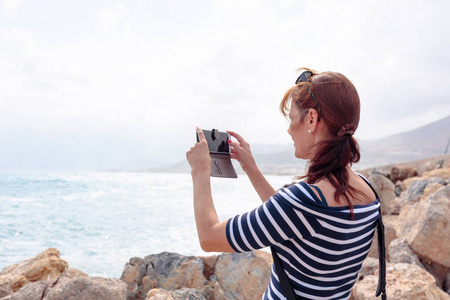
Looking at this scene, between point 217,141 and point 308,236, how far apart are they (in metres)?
0.61

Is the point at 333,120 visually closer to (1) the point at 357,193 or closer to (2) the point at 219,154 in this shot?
(1) the point at 357,193

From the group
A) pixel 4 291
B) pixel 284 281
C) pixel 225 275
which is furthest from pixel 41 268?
pixel 284 281

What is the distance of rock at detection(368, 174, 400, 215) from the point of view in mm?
9719

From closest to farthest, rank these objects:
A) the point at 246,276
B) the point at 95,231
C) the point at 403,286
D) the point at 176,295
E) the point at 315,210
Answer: the point at 315,210 < the point at 176,295 < the point at 403,286 < the point at 246,276 < the point at 95,231

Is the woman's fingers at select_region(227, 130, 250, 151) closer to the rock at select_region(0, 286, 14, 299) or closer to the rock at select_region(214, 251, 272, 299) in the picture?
the rock at select_region(214, 251, 272, 299)

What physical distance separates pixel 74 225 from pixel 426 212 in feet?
42.1

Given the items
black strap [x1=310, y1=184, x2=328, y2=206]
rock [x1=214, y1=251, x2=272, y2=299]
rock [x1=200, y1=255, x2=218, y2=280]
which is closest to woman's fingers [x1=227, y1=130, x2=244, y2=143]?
black strap [x1=310, y1=184, x2=328, y2=206]

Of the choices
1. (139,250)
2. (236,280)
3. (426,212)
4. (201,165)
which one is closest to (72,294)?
(236,280)

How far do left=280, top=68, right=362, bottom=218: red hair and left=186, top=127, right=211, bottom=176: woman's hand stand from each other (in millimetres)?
362

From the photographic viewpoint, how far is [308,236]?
1.01 meters

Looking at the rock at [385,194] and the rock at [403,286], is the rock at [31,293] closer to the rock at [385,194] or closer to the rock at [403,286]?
the rock at [403,286]

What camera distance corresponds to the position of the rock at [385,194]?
383 inches

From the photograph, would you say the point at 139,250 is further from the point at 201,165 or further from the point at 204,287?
the point at 201,165

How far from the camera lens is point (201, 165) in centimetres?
126
